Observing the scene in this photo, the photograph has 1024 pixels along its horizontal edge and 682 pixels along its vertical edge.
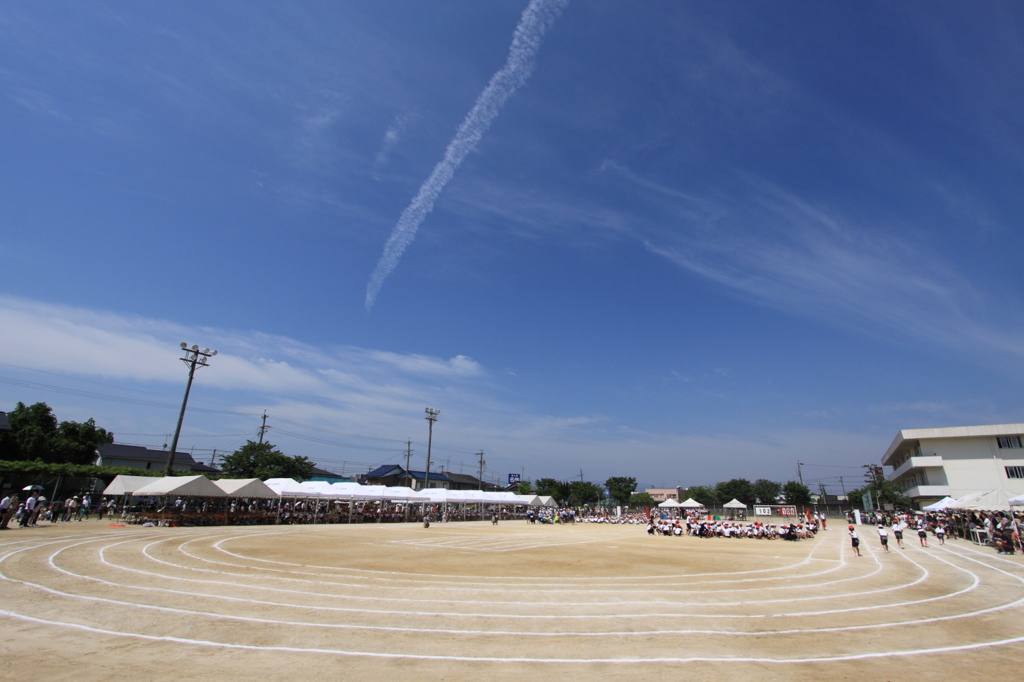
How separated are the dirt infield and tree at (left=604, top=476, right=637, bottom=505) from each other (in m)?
101

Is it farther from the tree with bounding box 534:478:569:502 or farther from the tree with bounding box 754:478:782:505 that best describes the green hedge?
the tree with bounding box 754:478:782:505

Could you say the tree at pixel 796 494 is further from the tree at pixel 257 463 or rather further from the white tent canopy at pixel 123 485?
the white tent canopy at pixel 123 485

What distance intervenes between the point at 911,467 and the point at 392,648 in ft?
263

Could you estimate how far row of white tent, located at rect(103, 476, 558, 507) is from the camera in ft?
101

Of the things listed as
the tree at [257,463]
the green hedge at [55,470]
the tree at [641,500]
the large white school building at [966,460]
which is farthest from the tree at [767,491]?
the green hedge at [55,470]

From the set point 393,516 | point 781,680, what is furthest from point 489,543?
point 393,516

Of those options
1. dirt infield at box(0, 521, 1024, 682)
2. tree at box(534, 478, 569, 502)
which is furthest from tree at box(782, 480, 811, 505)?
dirt infield at box(0, 521, 1024, 682)

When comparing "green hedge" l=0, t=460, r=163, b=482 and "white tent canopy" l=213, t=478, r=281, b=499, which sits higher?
"green hedge" l=0, t=460, r=163, b=482

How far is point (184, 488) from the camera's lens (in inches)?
1187

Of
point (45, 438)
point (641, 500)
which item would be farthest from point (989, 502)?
point (641, 500)

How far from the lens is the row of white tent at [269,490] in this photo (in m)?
30.7

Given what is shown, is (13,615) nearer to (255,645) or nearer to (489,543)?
(255,645)

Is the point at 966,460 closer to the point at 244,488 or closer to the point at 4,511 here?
the point at 244,488

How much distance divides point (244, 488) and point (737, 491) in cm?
10303
